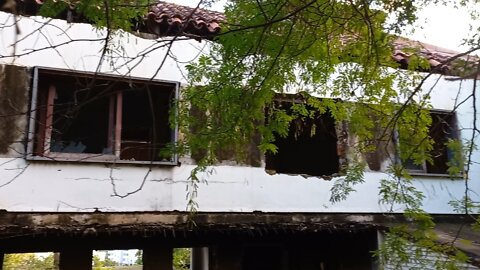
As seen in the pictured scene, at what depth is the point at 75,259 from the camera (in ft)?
23.4

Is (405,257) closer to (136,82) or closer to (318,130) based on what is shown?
(136,82)

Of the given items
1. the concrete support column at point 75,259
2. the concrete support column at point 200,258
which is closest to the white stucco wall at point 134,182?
the concrete support column at point 75,259


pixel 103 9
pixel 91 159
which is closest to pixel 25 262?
pixel 91 159

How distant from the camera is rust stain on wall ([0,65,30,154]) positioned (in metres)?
6.62

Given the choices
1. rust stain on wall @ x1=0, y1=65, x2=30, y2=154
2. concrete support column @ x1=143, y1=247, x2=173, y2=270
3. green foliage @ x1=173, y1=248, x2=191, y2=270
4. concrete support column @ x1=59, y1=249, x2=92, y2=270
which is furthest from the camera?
green foliage @ x1=173, y1=248, x2=191, y2=270

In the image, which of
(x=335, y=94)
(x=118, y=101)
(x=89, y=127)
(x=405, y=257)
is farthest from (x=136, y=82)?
(x=405, y=257)

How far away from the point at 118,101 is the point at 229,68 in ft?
12.4

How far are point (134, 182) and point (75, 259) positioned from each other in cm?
143

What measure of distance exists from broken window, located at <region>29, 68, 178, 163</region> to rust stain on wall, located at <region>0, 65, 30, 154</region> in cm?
17

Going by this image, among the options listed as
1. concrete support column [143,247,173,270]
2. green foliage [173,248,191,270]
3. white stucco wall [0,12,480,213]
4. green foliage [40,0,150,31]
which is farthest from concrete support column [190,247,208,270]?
green foliage [173,248,191,270]

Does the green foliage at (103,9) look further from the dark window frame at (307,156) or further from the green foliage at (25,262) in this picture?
the green foliage at (25,262)

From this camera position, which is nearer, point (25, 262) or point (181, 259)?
point (25, 262)

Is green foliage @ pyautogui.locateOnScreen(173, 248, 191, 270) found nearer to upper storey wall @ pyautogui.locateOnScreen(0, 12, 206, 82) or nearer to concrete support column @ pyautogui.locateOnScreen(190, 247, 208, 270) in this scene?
concrete support column @ pyautogui.locateOnScreen(190, 247, 208, 270)

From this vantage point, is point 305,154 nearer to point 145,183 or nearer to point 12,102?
point 145,183
